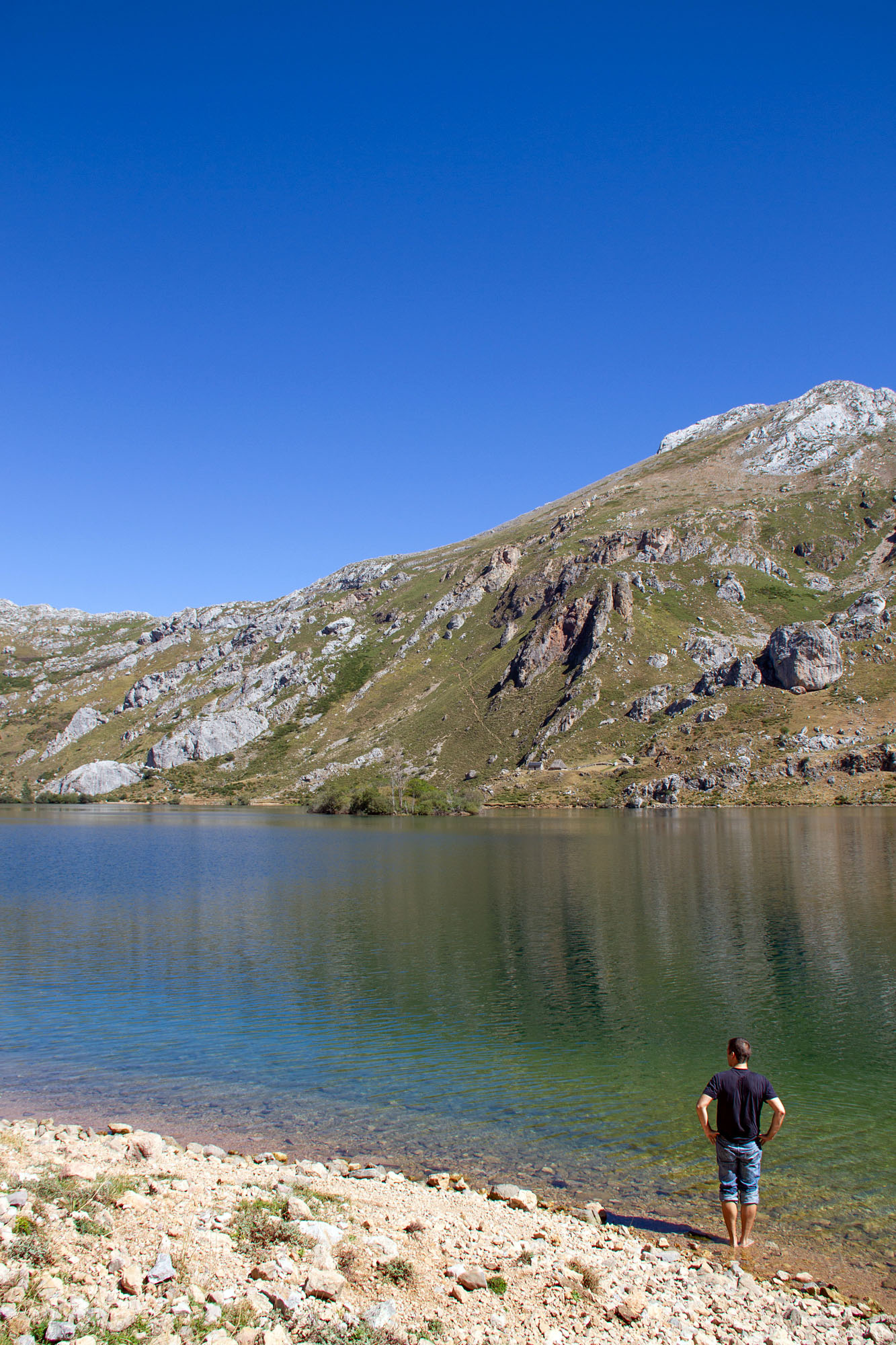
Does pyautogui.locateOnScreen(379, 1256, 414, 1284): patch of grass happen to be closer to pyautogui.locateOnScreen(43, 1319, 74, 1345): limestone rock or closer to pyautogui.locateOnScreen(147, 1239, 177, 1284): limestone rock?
pyautogui.locateOnScreen(147, 1239, 177, 1284): limestone rock

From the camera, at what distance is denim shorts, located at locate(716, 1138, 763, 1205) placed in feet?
43.2

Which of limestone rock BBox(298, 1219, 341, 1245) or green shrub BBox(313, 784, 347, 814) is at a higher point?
limestone rock BBox(298, 1219, 341, 1245)

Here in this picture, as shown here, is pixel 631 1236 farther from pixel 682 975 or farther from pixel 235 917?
pixel 235 917

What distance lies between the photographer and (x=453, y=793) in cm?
17200

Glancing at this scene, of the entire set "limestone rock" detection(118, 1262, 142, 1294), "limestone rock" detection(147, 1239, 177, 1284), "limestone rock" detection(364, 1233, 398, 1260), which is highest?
"limestone rock" detection(118, 1262, 142, 1294)

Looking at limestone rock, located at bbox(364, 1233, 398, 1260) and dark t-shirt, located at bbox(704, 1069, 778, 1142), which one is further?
dark t-shirt, located at bbox(704, 1069, 778, 1142)

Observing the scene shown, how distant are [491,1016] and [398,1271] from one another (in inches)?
677

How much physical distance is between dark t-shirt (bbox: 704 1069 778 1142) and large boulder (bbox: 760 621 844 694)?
174m

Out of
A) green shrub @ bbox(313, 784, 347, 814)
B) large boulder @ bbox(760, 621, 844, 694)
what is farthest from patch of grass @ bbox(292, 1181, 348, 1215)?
large boulder @ bbox(760, 621, 844, 694)

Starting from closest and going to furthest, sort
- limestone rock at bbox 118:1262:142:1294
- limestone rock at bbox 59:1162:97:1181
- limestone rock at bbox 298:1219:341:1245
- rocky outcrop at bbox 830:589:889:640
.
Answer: limestone rock at bbox 118:1262:142:1294, limestone rock at bbox 298:1219:341:1245, limestone rock at bbox 59:1162:97:1181, rocky outcrop at bbox 830:589:889:640

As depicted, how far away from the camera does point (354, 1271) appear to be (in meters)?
11.1

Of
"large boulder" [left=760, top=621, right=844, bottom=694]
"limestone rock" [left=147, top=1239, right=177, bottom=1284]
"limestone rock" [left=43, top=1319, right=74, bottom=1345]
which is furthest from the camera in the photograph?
"large boulder" [left=760, top=621, right=844, bottom=694]

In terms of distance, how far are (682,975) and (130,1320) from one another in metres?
27.9

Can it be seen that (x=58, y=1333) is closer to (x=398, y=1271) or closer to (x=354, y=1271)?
(x=354, y=1271)
